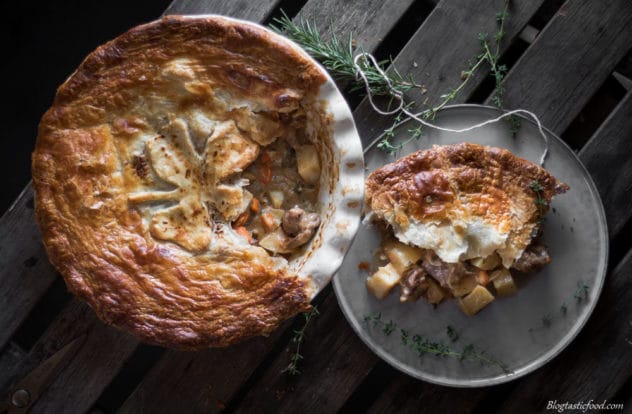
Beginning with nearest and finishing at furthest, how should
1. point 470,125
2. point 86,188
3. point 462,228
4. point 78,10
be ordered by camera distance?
1. point 86,188
2. point 462,228
3. point 470,125
4. point 78,10

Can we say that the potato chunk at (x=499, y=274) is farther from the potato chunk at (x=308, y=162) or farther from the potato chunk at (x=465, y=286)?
the potato chunk at (x=308, y=162)

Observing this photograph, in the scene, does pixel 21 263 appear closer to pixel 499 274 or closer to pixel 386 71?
pixel 386 71

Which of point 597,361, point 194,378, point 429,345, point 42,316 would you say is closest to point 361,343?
point 429,345

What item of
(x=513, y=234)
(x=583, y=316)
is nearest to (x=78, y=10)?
(x=513, y=234)

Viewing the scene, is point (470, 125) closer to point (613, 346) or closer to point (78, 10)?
→ point (613, 346)

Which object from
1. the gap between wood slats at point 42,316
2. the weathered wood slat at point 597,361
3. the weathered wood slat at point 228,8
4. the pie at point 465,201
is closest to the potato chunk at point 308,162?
the pie at point 465,201
